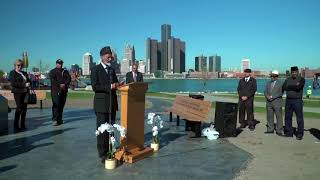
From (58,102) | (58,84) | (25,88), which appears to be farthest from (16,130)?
(58,84)

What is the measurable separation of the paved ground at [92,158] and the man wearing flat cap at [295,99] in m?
2.16

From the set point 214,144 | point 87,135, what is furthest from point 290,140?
point 87,135

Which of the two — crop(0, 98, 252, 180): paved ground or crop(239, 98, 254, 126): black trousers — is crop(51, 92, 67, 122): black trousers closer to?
crop(0, 98, 252, 180): paved ground

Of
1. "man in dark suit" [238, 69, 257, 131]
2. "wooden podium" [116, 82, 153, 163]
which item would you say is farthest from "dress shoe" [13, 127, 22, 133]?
"man in dark suit" [238, 69, 257, 131]

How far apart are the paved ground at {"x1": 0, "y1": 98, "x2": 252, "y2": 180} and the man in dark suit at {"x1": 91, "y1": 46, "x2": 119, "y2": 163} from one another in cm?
53

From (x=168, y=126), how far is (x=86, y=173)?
662 cm

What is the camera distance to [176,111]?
1302 cm

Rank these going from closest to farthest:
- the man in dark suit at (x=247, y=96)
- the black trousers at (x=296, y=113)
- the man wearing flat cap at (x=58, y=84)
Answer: the black trousers at (x=296, y=113) < the man wearing flat cap at (x=58, y=84) < the man in dark suit at (x=247, y=96)

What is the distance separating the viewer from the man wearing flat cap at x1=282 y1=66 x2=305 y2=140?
11.9 meters

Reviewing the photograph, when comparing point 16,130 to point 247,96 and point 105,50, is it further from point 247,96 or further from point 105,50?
point 247,96

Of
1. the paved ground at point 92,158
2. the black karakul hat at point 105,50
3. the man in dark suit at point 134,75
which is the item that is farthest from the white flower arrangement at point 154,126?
the man in dark suit at point 134,75

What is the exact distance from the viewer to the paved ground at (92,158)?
7258 millimetres

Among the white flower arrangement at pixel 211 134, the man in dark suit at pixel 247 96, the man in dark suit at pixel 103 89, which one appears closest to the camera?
the man in dark suit at pixel 103 89

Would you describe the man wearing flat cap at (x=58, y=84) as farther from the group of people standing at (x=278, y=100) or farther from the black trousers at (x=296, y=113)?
the black trousers at (x=296, y=113)
